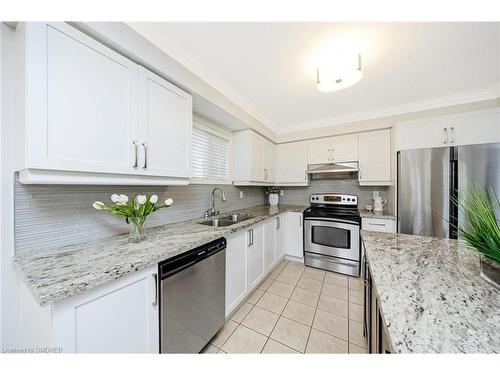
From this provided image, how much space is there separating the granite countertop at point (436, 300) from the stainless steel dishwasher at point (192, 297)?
1020 millimetres

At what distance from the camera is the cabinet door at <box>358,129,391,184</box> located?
2514 mm

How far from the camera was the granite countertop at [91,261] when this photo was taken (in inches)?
26.9

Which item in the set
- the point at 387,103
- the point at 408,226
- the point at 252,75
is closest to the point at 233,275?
the point at 252,75

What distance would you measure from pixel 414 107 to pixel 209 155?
269cm

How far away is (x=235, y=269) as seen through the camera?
1715mm

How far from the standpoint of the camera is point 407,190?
2.12m

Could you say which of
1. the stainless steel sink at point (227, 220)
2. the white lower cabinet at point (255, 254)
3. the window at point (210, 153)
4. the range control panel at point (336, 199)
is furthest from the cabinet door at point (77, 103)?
the range control panel at point (336, 199)

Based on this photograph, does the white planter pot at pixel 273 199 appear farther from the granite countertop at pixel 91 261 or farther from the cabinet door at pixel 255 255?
the granite countertop at pixel 91 261

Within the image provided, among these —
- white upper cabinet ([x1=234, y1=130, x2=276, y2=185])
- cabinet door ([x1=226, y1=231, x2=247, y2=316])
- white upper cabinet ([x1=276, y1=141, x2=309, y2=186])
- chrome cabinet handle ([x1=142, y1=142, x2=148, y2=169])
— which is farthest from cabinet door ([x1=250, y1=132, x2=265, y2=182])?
chrome cabinet handle ([x1=142, y1=142, x2=148, y2=169])

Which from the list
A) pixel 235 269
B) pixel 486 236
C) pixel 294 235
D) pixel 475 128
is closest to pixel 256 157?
pixel 294 235

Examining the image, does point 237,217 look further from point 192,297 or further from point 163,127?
point 163,127

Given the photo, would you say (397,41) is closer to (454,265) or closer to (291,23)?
(291,23)

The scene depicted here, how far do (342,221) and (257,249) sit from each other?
1285 mm
